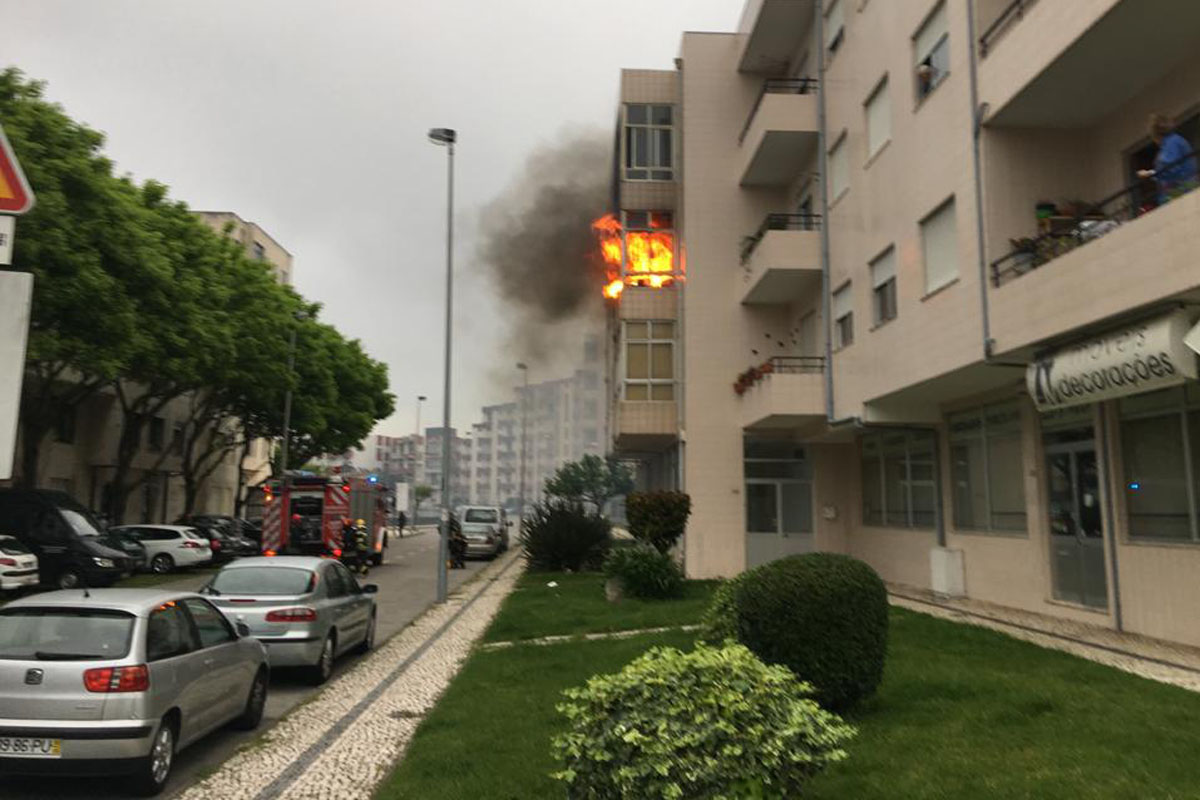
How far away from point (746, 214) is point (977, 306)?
1172 centimetres

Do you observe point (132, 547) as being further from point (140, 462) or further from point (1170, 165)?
point (1170, 165)

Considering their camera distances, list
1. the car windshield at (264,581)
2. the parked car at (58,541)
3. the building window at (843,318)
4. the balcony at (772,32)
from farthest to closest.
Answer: the balcony at (772,32) < the parked car at (58,541) < the building window at (843,318) < the car windshield at (264,581)

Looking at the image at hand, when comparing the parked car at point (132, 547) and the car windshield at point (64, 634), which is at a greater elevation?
the car windshield at point (64, 634)

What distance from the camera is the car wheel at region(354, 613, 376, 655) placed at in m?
12.4

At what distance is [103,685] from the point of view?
5867 millimetres

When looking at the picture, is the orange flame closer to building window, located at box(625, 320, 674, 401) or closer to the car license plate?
building window, located at box(625, 320, 674, 401)

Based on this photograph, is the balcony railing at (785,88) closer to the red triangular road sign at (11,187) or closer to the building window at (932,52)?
the building window at (932,52)

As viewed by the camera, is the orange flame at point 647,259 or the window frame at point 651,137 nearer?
the orange flame at point 647,259

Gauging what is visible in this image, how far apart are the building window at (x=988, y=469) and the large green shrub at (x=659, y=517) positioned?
5.47 m

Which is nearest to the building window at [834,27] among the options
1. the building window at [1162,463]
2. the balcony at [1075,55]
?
the balcony at [1075,55]

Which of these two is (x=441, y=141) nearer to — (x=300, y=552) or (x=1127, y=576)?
(x=300, y=552)

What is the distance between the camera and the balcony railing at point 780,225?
66.4 feet

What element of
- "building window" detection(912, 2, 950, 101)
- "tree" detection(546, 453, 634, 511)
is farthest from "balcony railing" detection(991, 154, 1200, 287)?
"tree" detection(546, 453, 634, 511)

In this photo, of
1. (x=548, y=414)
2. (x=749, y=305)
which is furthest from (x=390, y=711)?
(x=548, y=414)
